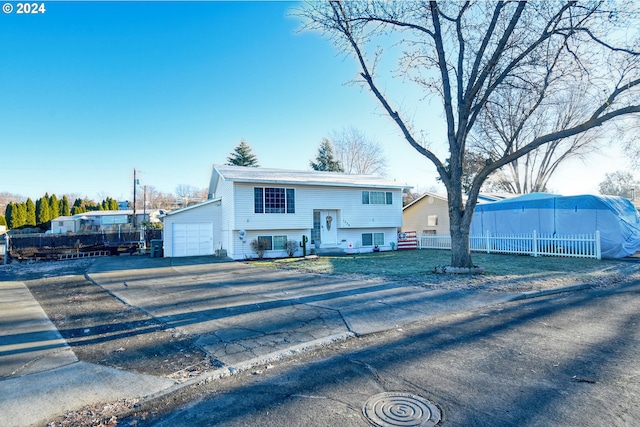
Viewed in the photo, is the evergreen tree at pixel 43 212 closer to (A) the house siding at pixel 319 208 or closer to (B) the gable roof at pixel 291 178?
(B) the gable roof at pixel 291 178

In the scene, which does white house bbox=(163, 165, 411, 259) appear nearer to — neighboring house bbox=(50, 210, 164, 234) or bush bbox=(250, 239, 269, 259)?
bush bbox=(250, 239, 269, 259)

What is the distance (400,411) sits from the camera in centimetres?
294

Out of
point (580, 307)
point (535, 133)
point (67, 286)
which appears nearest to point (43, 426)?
point (580, 307)

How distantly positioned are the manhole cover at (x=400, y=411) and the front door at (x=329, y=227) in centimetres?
1727

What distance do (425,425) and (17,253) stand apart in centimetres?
2490

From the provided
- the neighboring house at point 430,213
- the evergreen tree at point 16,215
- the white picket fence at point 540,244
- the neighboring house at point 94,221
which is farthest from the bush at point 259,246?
the evergreen tree at point 16,215

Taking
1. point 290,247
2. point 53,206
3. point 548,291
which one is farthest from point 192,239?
point 53,206

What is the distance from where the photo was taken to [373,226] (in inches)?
838

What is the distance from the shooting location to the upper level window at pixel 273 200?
723 inches

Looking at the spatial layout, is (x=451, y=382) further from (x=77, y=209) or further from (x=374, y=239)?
(x=77, y=209)

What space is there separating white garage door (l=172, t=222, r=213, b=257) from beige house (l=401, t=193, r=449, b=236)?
15.1 meters

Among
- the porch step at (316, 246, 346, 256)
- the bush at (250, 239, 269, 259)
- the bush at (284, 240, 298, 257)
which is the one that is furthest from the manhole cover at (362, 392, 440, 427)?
the porch step at (316, 246, 346, 256)

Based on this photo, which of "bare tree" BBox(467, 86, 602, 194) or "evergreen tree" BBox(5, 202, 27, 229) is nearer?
"bare tree" BBox(467, 86, 602, 194)

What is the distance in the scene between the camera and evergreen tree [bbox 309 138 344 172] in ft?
131
